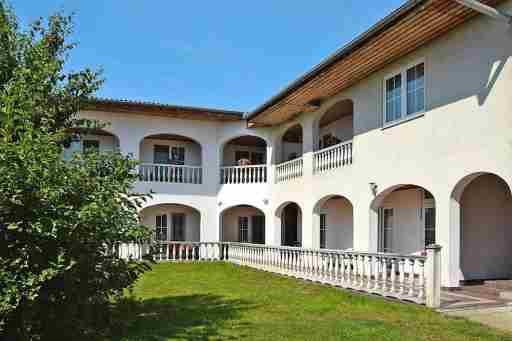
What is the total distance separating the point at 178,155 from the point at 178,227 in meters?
3.46

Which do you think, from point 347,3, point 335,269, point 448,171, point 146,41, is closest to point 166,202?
point 146,41

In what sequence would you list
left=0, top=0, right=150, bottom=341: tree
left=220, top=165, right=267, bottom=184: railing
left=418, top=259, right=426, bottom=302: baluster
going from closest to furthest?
left=0, top=0, right=150, bottom=341: tree, left=418, top=259, right=426, bottom=302: baluster, left=220, top=165, right=267, bottom=184: railing

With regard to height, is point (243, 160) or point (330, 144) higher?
point (330, 144)

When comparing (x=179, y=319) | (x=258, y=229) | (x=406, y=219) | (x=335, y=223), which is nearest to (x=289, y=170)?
(x=335, y=223)

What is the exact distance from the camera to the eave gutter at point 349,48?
8.69 meters

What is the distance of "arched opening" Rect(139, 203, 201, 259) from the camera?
66.9 feet

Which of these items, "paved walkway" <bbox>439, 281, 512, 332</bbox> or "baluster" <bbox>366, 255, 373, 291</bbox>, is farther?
"baluster" <bbox>366, 255, 373, 291</bbox>

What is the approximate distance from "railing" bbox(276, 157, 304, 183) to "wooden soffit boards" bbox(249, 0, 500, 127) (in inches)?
84.2

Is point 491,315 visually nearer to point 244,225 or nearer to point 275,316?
point 275,316

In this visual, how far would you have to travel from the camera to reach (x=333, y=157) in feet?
47.8

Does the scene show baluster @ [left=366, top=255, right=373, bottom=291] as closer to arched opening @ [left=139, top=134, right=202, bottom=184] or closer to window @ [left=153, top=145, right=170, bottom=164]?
arched opening @ [left=139, top=134, right=202, bottom=184]

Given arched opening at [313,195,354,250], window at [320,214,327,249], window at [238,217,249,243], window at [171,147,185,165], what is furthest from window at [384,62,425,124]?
window at [238,217,249,243]

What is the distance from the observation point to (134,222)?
225 inches

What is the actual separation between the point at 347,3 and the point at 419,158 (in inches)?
192
